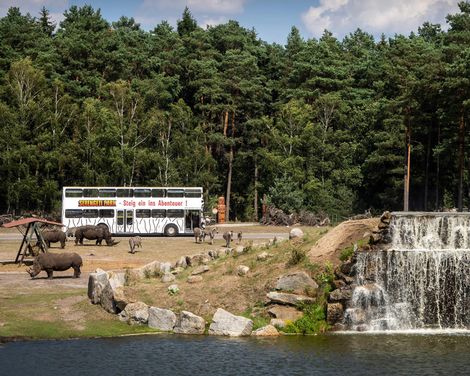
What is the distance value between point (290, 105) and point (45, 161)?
112 feet

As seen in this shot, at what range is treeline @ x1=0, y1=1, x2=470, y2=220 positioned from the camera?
91.8 m

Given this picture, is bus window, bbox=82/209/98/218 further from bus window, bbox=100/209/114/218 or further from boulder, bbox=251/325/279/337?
boulder, bbox=251/325/279/337

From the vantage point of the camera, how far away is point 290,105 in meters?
103

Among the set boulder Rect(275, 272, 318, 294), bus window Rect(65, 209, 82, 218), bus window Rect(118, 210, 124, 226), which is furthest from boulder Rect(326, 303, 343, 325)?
bus window Rect(65, 209, 82, 218)

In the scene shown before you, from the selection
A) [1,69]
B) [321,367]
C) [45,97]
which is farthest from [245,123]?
[321,367]

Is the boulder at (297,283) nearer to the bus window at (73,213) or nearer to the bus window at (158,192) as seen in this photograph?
the bus window at (158,192)

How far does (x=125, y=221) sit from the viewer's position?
7519 centimetres

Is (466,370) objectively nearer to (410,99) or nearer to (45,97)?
(410,99)

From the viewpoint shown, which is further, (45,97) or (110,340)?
(45,97)

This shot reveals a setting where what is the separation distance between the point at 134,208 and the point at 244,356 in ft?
155

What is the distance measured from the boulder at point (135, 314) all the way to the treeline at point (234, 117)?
164 ft

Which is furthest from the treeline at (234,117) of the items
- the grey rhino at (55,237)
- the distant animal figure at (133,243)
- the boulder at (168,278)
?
the boulder at (168,278)

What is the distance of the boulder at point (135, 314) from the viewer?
34.9 metres

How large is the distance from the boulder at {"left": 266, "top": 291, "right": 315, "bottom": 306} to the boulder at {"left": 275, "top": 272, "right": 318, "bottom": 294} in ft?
1.55
